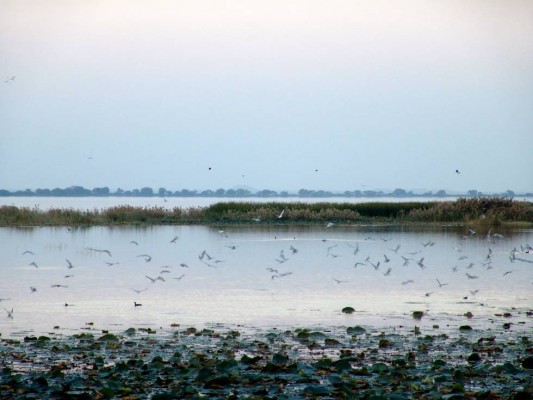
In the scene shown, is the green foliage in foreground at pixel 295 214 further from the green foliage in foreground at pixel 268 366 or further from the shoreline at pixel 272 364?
the green foliage in foreground at pixel 268 366

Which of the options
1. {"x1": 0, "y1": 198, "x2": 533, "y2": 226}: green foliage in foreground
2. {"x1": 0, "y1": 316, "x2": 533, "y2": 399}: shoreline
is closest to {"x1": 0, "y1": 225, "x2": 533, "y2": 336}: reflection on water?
{"x1": 0, "y1": 316, "x2": 533, "y2": 399}: shoreline

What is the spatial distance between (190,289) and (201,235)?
33566 mm

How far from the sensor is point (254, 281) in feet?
106

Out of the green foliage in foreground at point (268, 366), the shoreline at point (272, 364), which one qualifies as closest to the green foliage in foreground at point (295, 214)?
the shoreline at point (272, 364)

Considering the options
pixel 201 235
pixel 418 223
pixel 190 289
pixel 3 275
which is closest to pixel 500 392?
pixel 190 289

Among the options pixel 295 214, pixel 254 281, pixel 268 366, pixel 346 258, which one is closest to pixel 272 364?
pixel 268 366

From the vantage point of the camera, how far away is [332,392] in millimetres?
12977

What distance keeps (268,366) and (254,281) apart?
17.7m

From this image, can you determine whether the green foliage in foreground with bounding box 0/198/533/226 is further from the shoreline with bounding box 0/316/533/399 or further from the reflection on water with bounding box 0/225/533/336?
the shoreline with bounding box 0/316/533/399

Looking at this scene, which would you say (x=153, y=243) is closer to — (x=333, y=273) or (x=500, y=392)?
(x=333, y=273)

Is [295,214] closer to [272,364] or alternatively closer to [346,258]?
[346,258]

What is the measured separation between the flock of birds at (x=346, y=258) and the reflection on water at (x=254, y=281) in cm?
9

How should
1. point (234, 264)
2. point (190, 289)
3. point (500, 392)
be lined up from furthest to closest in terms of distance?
point (234, 264), point (190, 289), point (500, 392)

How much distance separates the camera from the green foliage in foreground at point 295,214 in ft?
242
